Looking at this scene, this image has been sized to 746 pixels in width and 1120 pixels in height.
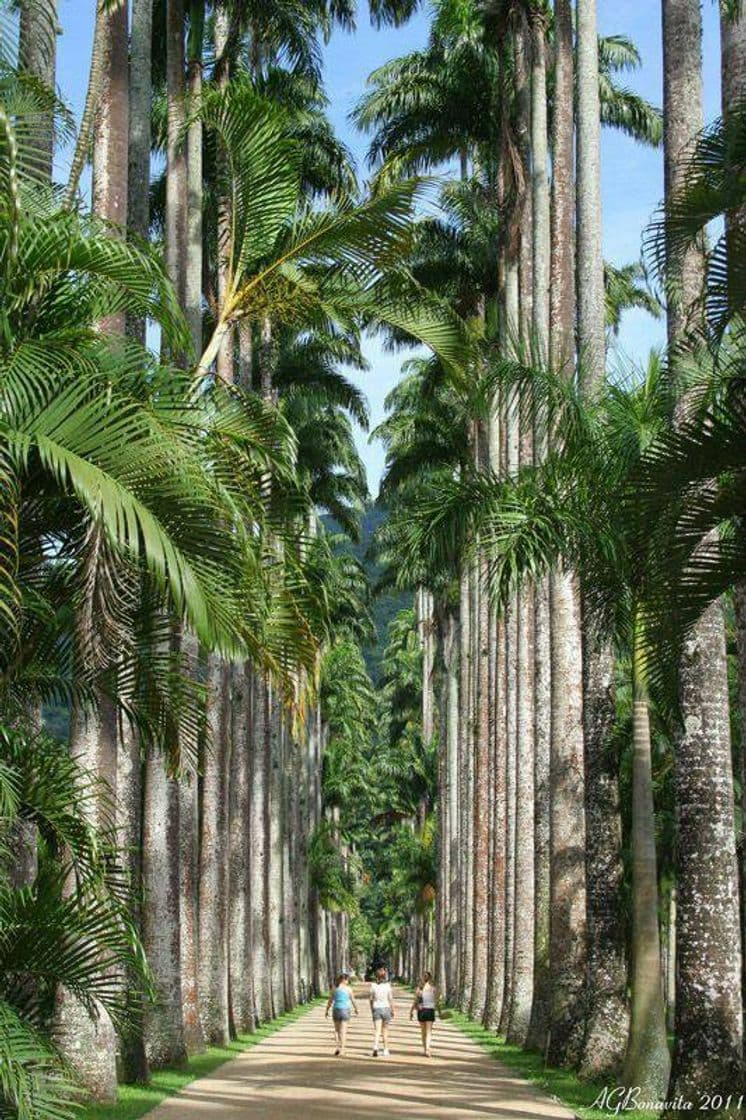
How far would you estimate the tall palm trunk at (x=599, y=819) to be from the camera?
17.3 metres

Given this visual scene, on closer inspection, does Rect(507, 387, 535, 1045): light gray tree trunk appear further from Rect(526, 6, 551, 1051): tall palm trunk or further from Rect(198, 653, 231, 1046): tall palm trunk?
Rect(198, 653, 231, 1046): tall palm trunk

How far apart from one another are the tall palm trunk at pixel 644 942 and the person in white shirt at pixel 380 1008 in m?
9.25

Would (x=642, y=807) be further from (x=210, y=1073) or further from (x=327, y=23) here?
(x=327, y=23)

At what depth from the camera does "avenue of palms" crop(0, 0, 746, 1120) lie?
30.9 feet

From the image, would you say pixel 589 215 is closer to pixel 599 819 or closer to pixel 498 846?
pixel 599 819

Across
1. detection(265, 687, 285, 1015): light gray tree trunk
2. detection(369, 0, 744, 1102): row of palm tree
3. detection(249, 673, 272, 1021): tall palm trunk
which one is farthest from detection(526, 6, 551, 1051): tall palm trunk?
detection(265, 687, 285, 1015): light gray tree trunk

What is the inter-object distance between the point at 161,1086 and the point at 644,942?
5396mm

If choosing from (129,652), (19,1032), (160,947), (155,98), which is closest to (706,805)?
(129,652)

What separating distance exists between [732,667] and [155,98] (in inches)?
657

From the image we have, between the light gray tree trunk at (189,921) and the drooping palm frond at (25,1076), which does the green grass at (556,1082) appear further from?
the drooping palm frond at (25,1076)

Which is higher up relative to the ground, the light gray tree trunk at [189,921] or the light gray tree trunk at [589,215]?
the light gray tree trunk at [589,215]

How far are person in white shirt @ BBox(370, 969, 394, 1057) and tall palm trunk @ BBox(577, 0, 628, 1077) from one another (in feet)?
23.4

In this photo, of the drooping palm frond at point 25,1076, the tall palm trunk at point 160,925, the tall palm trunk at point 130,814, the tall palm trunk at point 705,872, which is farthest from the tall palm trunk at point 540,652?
the drooping palm frond at point 25,1076

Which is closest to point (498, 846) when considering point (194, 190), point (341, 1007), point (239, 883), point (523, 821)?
point (523, 821)
